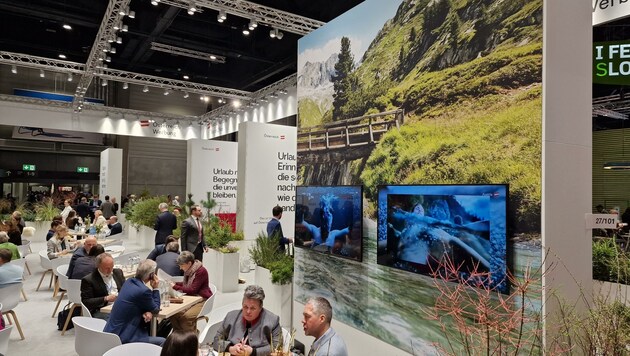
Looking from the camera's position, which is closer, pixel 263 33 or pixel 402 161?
pixel 402 161

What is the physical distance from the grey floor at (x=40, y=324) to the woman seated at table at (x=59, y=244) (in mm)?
710

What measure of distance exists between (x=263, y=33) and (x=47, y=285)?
8.00m

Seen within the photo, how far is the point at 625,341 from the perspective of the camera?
1.44m

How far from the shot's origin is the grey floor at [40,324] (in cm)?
482

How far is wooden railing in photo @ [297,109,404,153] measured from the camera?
152 inches

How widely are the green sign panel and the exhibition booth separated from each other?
2409mm

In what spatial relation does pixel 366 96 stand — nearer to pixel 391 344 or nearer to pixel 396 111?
pixel 396 111

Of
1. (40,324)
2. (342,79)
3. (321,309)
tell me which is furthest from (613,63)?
(40,324)

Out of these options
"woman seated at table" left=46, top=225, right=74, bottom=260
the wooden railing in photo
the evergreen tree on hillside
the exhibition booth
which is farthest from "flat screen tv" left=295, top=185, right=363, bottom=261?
"woman seated at table" left=46, top=225, right=74, bottom=260

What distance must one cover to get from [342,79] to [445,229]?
2.14 m

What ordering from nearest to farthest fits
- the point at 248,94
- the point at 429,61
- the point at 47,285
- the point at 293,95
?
the point at 429,61 → the point at 47,285 → the point at 293,95 → the point at 248,94

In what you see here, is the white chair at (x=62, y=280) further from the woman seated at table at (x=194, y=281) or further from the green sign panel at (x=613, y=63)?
the green sign panel at (x=613, y=63)

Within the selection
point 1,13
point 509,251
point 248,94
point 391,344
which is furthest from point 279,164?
point 1,13

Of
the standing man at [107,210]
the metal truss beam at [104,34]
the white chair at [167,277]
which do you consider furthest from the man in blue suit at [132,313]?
the standing man at [107,210]
